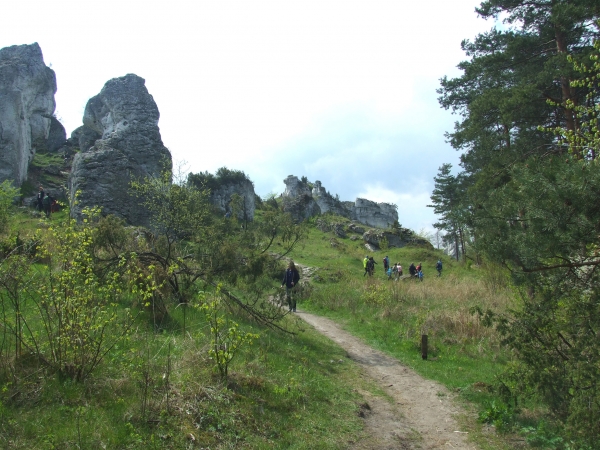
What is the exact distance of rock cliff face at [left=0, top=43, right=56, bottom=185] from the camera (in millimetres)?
31547

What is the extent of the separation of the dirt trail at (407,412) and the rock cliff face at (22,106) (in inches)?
1265

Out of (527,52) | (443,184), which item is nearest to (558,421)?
(527,52)

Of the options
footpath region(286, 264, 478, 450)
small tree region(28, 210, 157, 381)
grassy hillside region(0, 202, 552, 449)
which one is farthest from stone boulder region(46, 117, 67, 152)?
small tree region(28, 210, 157, 381)

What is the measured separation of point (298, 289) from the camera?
11570 millimetres

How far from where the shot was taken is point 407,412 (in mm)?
7043

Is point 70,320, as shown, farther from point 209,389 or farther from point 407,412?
point 407,412

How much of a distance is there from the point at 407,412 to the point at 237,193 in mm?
40598

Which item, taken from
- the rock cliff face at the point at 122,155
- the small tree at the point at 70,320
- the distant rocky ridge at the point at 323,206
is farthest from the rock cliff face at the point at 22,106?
the small tree at the point at 70,320

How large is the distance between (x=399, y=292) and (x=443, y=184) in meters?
33.4

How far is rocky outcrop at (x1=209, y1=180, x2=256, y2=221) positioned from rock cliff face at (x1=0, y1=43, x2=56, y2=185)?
57.4 feet

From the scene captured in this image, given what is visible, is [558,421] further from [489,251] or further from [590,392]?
[489,251]

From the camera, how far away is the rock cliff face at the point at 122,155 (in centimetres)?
2350

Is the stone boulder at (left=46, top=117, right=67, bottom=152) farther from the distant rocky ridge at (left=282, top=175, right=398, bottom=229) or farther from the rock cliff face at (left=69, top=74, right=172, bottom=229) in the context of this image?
the distant rocky ridge at (left=282, top=175, right=398, bottom=229)

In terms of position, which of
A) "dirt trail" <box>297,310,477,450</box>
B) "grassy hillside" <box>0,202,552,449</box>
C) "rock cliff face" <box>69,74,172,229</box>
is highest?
"rock cliff face" <box>69,74,172,229</box>
